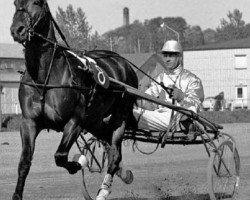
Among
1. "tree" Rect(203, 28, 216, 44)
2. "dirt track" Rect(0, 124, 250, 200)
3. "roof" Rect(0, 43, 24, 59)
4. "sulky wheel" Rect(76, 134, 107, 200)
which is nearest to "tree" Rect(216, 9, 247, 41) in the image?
"tree" Rect(203, 28, 216, 44)

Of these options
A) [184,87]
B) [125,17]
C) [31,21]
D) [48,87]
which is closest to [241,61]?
[184,87]

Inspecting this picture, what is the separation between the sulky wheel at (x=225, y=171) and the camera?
29.1ft

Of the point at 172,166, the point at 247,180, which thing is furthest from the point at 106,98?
the point at 172,166

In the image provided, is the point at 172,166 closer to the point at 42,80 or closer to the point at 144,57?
the point at 42,80

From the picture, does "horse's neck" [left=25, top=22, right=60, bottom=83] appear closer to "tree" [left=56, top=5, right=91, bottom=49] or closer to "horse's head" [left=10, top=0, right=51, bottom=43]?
"horse's head" [left=10, top=0, right=51, bottom=43]

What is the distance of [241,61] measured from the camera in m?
66.5

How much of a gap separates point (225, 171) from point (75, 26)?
74.0 metres

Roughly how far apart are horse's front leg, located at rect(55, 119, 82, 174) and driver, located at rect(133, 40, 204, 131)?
5.44 ft

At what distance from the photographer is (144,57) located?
75312 mm

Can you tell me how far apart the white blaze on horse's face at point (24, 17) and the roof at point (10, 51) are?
220 ft

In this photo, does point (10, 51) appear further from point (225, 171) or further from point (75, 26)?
point (225, 171)

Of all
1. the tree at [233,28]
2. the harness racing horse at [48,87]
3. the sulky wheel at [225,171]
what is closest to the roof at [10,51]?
the tree at [233,28]

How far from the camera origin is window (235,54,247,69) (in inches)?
2598

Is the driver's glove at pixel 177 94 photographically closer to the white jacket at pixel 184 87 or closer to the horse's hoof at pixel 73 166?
the white jacket at pixel 184 87
